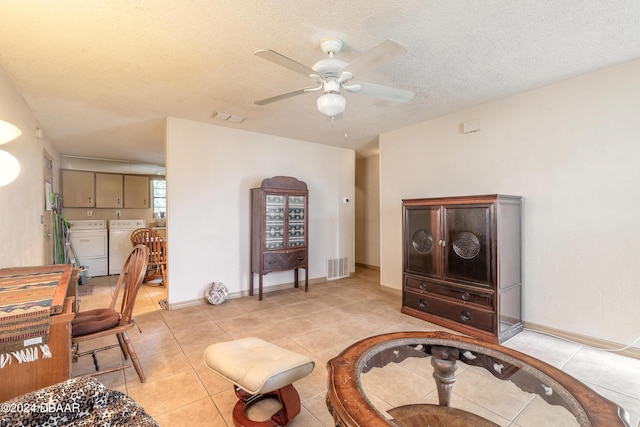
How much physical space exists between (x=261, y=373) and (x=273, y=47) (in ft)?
7.20

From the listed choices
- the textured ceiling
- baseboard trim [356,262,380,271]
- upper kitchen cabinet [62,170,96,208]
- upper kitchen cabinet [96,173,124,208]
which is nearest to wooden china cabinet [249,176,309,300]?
the textured ceiling

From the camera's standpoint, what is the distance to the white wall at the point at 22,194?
2.44 m

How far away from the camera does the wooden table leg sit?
1599mm

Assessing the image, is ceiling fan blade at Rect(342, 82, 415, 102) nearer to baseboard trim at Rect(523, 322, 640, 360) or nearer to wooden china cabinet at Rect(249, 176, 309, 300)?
wooden china cabinet at Rect(249, 176, 309, 300)

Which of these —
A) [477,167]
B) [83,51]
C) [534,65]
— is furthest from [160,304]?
[534,65]

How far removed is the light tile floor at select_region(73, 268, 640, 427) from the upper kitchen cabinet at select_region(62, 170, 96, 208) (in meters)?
2.40

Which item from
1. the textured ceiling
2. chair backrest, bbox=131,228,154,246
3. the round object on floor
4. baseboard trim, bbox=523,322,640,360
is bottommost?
baseboard trim, bbox=523,322,640,360

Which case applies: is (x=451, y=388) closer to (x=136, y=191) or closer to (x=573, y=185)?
(x=573, y=185)

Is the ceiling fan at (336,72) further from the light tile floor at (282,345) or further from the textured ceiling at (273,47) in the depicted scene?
the light tile floor at (282,345)

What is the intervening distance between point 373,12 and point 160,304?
13.5 ft

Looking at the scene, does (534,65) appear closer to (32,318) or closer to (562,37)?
(562,37)

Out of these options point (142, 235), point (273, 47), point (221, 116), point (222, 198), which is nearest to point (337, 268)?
point (222, 198)

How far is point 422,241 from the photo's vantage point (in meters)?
3.39

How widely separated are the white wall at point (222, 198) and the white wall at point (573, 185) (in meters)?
2.46
